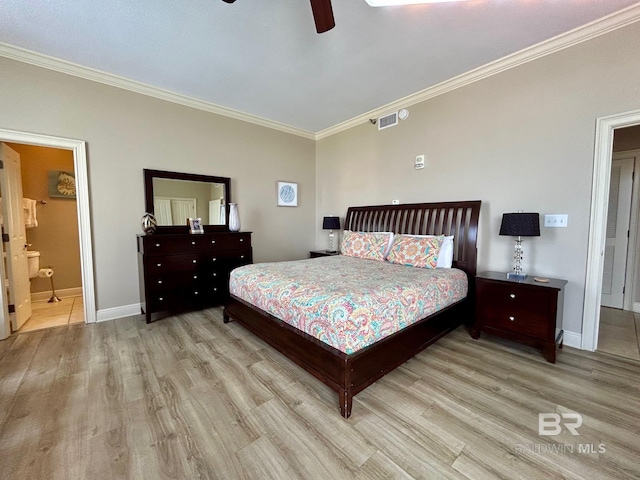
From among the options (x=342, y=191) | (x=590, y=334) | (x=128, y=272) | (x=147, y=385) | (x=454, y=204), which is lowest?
(x=147, y=385)

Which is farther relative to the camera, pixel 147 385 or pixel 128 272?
pixel 128 272

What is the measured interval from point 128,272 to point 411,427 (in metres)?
3.68

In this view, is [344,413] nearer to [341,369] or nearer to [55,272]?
[341,369]

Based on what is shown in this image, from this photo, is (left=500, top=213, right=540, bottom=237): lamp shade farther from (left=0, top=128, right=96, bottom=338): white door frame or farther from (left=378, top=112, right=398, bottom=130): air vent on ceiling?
(left=0, top=128, right=96, bottom=338): white door frame

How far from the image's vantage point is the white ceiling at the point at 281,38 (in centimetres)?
215

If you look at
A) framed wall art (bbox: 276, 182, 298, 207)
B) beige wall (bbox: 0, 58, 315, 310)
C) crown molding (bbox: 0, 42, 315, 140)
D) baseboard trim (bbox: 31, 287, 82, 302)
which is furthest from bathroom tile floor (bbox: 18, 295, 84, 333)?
framed wall art (bbox: 276, 182, 298, 207)

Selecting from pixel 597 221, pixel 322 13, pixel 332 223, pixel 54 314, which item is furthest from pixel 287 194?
pixel 597 221

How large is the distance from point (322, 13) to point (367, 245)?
2.62 m

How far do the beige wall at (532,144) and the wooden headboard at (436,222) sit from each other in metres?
0.17

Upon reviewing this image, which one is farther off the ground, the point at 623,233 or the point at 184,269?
the point at 623,233

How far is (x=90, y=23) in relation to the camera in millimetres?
2305

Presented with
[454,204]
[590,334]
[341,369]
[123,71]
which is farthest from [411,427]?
[123,71]

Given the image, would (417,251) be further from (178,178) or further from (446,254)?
(178,178)

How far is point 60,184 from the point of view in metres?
4.32
